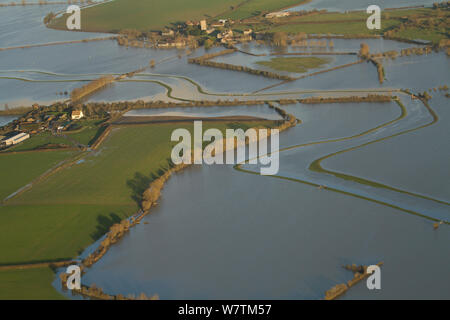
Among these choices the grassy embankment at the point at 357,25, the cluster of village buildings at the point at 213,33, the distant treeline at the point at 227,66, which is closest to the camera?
the distant treeline at the point at 227,66

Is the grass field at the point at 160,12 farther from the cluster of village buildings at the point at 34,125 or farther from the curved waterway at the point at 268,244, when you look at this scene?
the curved waterway at the point at 268,244

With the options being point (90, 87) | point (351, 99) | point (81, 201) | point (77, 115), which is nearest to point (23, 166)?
point (81, 201)

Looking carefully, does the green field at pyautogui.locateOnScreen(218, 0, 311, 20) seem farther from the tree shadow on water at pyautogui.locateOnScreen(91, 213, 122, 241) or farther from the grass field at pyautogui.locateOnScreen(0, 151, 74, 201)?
the tree shadow on water at pyautogui.locateOnScreen(91, 213, 122, 241)

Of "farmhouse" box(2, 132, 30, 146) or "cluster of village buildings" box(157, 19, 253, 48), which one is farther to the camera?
"cluster of village buildings" box(157, 19, 253, 48)

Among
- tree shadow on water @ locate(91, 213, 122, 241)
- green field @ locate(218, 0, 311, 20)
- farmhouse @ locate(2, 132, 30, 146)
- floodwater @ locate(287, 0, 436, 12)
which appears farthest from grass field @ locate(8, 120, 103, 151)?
floodwater @ locate(287, 0, 436, 12)

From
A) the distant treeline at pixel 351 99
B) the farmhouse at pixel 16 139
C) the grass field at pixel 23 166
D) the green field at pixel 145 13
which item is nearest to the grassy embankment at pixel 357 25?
the green field at pixel 145 13

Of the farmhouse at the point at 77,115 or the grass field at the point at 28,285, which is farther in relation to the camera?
the farmhouse at the point at 77,115

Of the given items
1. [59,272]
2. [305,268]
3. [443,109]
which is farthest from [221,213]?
[443,109]
